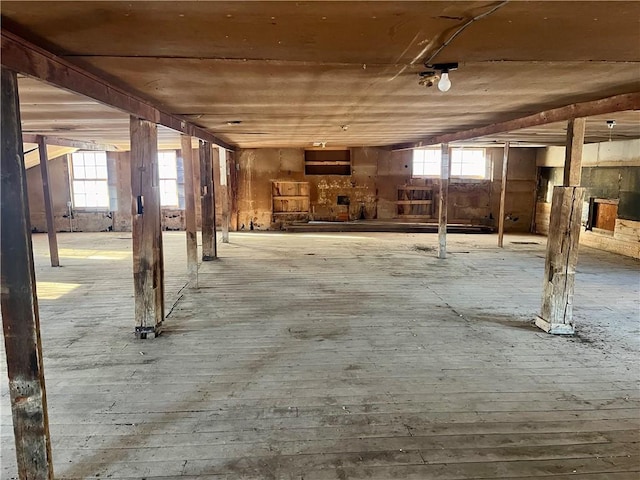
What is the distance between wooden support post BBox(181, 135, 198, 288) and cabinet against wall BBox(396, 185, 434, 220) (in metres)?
7.49

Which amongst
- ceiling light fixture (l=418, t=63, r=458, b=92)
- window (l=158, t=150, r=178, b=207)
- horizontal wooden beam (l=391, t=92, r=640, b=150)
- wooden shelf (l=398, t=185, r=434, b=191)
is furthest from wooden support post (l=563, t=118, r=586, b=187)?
window (l=158, t=150, r=178, b=207)

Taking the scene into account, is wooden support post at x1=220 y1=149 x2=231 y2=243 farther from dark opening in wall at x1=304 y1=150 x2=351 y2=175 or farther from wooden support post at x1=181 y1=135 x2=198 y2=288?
wooden support post at x1=181 y1=135 x2=198 y2=288

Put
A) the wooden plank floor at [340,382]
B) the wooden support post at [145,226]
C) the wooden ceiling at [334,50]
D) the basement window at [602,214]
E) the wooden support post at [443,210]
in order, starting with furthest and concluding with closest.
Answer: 1. the basement window at [602,214]
2. the wooden support post at [443,210]
3. the wooden support post at [145,226]
4. the wooden plank floor at [340,382]
5. the wooden ceiling at [334,50]

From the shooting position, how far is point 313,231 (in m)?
11.5

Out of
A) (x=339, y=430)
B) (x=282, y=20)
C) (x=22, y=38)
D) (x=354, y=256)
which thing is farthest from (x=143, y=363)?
(x=354, y=256)

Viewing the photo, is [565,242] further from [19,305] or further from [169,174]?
[169,174]

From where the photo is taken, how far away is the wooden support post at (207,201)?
707cm

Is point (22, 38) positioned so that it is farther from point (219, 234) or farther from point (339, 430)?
point (219, 234)

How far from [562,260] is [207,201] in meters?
5.57

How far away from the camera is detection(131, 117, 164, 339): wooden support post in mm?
3922

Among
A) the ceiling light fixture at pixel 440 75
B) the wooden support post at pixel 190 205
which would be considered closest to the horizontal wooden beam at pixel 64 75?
the wooden support post at pixel 190 205

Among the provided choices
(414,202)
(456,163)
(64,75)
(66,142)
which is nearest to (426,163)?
(456,163)

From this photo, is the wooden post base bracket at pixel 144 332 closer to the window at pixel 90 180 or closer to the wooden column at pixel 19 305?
the wooden column at pixel 19 305

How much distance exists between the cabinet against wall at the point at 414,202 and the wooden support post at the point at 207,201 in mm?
6204
